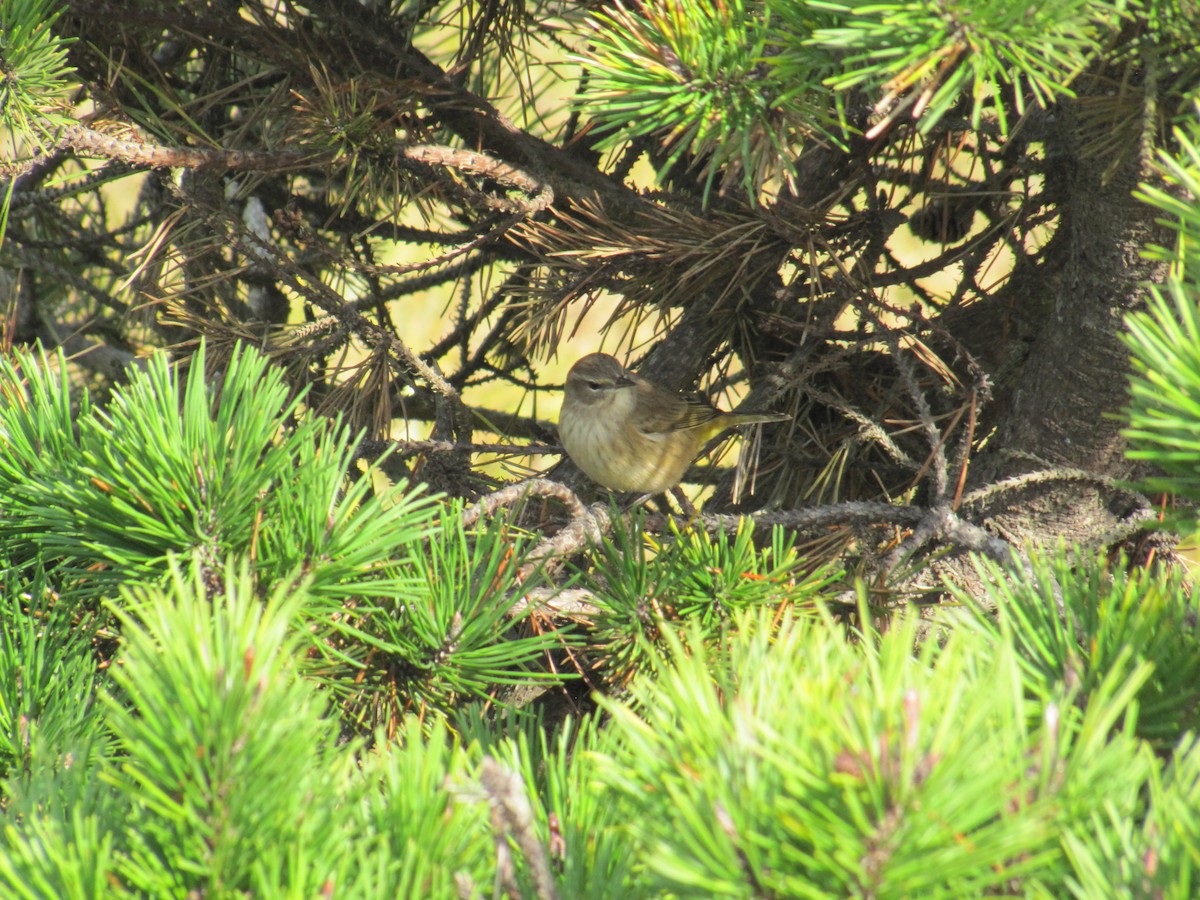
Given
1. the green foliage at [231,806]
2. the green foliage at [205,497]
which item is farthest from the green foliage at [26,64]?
the green foliage at [231,806]

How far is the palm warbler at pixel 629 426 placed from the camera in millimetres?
3656

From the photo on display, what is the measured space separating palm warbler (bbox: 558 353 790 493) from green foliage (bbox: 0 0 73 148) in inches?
70.0

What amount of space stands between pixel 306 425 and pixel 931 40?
0.94 m

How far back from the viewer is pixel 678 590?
5.56ft

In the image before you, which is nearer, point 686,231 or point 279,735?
point 279,735

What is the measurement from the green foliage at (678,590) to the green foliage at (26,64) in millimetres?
1253

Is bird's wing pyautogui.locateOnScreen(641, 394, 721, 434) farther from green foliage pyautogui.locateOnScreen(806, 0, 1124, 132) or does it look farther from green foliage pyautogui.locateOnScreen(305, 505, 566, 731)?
green foliage pyautogui.locateOnScreen(806, 0, 1124, 132)

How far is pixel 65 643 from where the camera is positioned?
1.54 m

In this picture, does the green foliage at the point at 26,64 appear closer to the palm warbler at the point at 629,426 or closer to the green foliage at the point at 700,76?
the green foliage at the point at 700,76

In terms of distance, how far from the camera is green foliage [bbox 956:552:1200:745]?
Result: 3.76ft

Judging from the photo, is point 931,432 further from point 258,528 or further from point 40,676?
point 40,676

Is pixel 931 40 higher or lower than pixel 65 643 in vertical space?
higher

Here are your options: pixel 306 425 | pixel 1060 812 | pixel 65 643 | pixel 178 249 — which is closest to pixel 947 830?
pixel 1060 812

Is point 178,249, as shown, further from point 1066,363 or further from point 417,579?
point 1066,363
